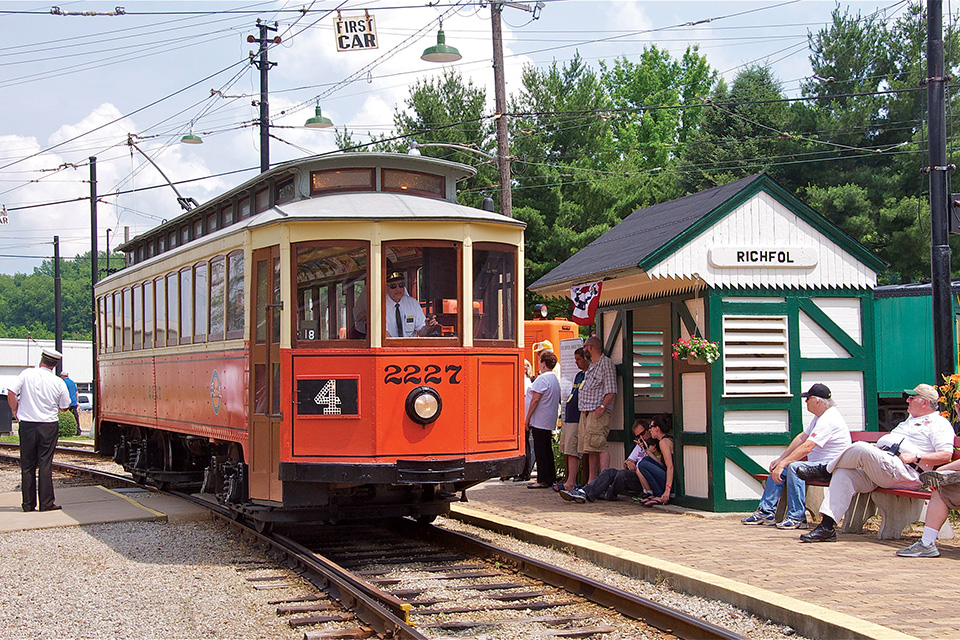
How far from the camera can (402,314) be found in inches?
336

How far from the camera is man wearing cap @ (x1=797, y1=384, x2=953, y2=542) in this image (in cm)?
844

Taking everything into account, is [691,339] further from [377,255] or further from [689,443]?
[377,255]

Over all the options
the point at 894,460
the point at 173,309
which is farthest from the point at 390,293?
the point at 894,460

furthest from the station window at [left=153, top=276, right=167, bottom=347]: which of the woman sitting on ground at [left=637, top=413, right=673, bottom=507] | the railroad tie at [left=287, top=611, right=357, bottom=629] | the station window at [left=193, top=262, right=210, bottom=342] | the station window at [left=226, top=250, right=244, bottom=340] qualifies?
the railroad tie at [left=287, top=611, right=357, bottom=629]

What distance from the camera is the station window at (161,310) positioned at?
478 inches

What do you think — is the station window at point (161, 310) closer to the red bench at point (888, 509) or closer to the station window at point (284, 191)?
the station window at point (284, 191)

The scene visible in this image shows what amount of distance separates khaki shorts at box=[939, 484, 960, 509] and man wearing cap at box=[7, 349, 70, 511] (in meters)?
9.28

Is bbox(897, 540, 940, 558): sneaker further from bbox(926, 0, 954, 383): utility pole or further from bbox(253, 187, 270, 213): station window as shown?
bbox(253, 187, 270, 213): station window

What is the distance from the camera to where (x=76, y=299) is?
332ft

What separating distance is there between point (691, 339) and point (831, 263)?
6.06 feet

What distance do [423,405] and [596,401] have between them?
3.89 m

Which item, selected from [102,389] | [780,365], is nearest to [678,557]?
[780,365]

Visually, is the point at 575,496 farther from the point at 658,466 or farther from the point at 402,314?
the point at 402,314

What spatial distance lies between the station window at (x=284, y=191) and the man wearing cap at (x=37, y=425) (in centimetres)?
394
